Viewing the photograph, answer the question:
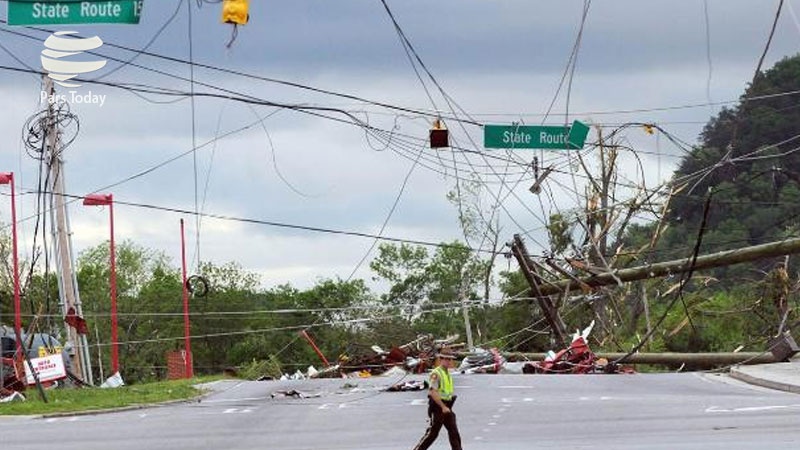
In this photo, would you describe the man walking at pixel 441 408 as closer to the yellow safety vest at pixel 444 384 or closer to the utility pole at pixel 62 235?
the yellow safety vest at pixel 444 384

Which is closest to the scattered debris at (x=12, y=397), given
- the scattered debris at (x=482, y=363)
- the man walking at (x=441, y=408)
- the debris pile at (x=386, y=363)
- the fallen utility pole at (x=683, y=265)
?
the debris pile at (x=386, y=363)

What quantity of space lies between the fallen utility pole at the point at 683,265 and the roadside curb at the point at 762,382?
2.60 metres

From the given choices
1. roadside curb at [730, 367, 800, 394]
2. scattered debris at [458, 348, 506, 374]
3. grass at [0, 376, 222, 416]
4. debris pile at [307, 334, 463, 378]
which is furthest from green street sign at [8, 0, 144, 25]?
debris pile at [307, 334, 463, 378]

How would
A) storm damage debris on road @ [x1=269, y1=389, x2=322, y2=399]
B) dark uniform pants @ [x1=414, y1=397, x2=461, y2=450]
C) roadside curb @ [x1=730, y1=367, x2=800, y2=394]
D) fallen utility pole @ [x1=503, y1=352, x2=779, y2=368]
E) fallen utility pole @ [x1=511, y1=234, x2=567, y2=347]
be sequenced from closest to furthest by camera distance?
1. dark uniform pants @ [x1=414, y1=397, x2=461, y2=450]
2. roadside curb @ [x1=730, y1=367, x2=800, y2=394]
3. storm damage debris on road @ [x1=269, y1=389, x2=322, y2=399]
4. fallen utility pole @ [x1=503, y1=352, x2=779, y2=368]
5. fallen utility pole @ [x1=511, y1=234, x2=567, y2=347]

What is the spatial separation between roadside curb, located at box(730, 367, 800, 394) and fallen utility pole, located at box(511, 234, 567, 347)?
18.6ft

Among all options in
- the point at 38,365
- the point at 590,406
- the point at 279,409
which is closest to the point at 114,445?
the point at 279,409

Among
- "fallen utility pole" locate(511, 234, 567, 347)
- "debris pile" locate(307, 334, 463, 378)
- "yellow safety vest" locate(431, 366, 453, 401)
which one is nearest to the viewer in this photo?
"yellow safety vest" locate(431, 366, 453, 401)

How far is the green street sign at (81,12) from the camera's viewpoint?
15.8 meters

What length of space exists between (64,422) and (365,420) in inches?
301

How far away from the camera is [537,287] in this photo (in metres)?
41.6

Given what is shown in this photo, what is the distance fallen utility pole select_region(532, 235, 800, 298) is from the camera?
31958mm

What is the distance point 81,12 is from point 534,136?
29.5ft

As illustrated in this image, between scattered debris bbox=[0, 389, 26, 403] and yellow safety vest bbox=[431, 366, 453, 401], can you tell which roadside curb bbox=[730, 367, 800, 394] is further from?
scattered debris bbox=[0, 389, 26, 403]

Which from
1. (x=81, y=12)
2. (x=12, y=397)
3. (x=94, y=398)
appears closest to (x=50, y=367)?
(x=12, y=397)
